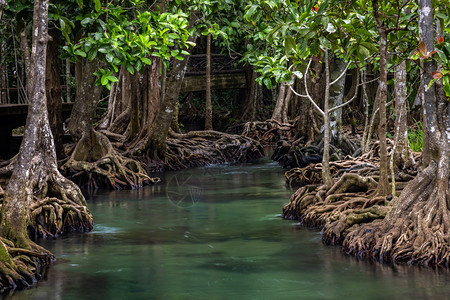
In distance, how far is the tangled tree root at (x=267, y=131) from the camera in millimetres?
26438

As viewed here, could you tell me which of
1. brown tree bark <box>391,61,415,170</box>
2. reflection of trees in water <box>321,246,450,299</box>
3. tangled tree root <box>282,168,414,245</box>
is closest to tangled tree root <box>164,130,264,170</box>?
tangled tree root <box>282,168,414,245</box>

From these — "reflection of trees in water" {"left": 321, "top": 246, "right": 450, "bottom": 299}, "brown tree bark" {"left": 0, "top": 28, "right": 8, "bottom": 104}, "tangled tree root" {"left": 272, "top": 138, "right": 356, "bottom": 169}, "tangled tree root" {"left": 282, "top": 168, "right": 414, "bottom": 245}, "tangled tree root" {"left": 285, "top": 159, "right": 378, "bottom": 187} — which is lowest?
"reflection of trees in water" {"left": 321, "top": 246, "right": 450, "bottom": 299}

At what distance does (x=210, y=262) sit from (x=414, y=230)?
2441 millimetres

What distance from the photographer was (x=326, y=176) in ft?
39.1

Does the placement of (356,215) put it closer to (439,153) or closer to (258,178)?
(439,153)

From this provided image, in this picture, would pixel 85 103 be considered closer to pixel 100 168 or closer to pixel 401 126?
pixel 100 168

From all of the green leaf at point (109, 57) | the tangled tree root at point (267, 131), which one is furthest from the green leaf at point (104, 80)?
the tangled tree root at point (267, 131)

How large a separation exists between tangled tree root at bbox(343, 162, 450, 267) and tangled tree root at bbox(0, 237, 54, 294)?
3.71m

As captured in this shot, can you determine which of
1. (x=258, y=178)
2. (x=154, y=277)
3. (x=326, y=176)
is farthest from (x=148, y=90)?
(x=154, y=277)

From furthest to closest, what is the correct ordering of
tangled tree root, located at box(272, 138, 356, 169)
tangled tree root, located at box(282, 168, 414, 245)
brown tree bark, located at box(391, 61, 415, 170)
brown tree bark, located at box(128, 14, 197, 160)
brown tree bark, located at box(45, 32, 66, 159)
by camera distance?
brown tree bark, located at box(128, 14, 197, 160) → tangled tree root, located at box(272, 138, 356, 169) → brown tree bark, located at box(45, 32, 66, 159) → brown tree bark, located at box(391, 61, 415, 170) → tangled tree root, located at box(282, 168, 414, 245)

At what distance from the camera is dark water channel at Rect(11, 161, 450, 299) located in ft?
25.3

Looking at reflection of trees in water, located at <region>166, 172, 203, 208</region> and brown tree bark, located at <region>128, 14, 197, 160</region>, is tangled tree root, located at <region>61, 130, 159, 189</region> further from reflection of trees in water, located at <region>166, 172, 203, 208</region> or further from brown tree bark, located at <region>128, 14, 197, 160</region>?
brown tree bark, located at <region>128, 14, 197, 160</region>

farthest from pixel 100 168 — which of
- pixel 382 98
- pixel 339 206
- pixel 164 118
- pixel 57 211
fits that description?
pixel 382 98

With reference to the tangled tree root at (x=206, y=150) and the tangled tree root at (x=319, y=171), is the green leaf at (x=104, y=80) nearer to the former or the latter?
the tangled tree root at (x=319, y=171)
